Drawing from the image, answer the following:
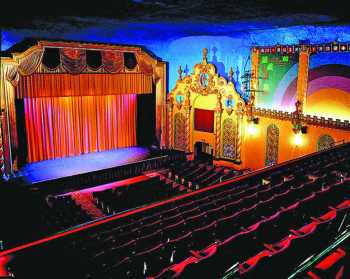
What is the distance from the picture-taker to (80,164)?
12.9 metres

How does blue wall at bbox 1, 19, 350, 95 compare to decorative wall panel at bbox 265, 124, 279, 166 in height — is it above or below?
above

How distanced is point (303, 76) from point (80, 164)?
8.57m

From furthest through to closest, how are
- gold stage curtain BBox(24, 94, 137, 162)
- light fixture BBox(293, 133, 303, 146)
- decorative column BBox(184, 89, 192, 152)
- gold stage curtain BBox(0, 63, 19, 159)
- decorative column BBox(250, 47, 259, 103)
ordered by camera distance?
1. decorative column BBox(184, 89, 192, 152)
2. gold stage curtain BBox(24, 94, 137, 162)
3. decorative column BBox(250, 47, 259, 103)
4. gold stage curtain BBox(0, 63, 19, 159)
5. light fixture BBox(293, 133, 303, 146)

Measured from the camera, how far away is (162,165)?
42.6 ft

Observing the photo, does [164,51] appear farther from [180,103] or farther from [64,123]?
[64,123]

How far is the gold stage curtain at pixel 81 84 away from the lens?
1152 centimetres

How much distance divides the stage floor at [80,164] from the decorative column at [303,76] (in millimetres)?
6288

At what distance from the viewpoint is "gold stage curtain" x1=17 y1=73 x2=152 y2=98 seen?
454 inches

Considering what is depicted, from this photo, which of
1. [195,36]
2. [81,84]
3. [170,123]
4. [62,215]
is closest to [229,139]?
[170,123]

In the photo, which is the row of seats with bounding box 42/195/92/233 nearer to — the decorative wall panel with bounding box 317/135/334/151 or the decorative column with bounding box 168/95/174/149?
the decorative column with bounding box 168/95/174/149

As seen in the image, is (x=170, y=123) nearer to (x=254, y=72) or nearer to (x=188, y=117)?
(x=188, y=117)

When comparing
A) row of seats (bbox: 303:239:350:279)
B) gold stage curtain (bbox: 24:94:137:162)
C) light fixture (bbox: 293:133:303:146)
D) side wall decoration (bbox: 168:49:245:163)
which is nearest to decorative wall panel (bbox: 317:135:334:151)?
light fixture (bbox: 293:133:303:146)

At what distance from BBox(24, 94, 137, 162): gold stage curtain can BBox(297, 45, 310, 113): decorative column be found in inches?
295

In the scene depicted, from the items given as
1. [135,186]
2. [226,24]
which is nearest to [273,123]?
[226,24]
